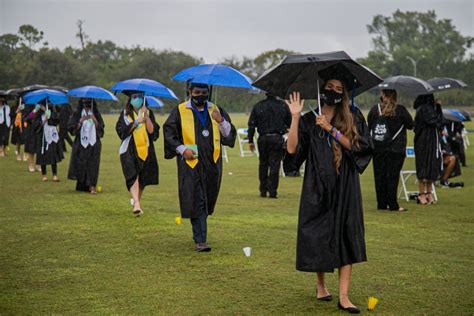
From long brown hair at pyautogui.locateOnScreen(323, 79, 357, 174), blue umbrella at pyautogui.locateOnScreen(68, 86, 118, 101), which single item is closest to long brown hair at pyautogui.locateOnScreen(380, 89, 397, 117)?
blue umbrella at pyautogui.locateOnScreen(68, 86, 118, 101)

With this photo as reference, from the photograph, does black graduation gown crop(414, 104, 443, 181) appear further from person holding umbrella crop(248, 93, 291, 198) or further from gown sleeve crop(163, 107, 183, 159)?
gown sleeve crop(163, 107, 183, 159)

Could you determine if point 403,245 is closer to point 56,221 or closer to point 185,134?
point 185,134

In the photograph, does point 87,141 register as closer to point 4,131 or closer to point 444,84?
point 444,84

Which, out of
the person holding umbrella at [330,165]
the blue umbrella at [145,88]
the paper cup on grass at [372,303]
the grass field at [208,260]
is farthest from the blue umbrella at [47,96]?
the paper cup on grass at [372,303]

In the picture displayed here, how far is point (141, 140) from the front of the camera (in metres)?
14.1

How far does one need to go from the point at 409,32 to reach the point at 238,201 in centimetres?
11614

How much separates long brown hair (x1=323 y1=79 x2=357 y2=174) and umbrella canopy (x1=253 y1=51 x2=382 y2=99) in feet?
0.56

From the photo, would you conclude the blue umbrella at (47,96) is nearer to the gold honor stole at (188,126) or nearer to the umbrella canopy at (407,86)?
the umbrella canopy at (407,86)

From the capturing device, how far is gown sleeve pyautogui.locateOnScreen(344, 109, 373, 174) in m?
7.69

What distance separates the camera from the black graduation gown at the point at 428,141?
16.1 m

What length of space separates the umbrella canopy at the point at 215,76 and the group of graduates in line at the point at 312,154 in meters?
0.18

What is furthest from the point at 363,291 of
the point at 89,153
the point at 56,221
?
the point at 89,153

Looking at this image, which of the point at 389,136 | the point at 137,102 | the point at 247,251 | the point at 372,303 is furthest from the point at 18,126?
the point at 372,303

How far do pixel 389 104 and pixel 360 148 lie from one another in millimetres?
7214
